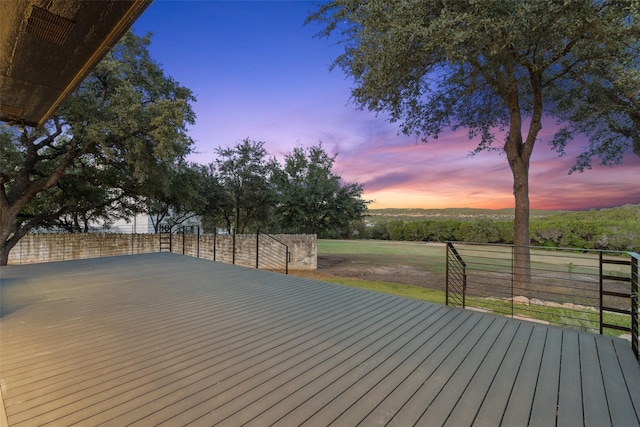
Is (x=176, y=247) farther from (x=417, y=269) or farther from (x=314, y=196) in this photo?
(x=417, y=269)

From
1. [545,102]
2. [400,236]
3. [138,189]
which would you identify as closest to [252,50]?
[138,189]

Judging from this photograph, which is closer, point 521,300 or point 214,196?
point 521,300

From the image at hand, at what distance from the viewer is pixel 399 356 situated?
2289 millimetres

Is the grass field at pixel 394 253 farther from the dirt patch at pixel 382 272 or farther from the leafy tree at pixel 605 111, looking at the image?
the leafy tree at pixel 605 111

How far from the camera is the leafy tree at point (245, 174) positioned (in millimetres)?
14609

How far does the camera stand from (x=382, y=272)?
414 inches

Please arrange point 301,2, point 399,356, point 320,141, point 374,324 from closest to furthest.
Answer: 1. point 399,356
2. point 374,324
3. point 301,2
4. point 320,141

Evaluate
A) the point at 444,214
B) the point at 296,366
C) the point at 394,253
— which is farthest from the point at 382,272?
the point at 444,214

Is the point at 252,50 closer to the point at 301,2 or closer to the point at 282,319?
the point at 301,2

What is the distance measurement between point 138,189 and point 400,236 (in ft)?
55.7

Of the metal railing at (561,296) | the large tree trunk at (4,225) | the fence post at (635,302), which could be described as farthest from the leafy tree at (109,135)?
the fence post at (635,302)

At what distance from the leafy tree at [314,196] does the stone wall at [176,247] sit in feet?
7.28

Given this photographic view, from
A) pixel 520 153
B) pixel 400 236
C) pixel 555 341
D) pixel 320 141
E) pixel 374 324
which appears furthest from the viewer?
pixel 400 236

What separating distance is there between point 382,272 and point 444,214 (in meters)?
11.2
